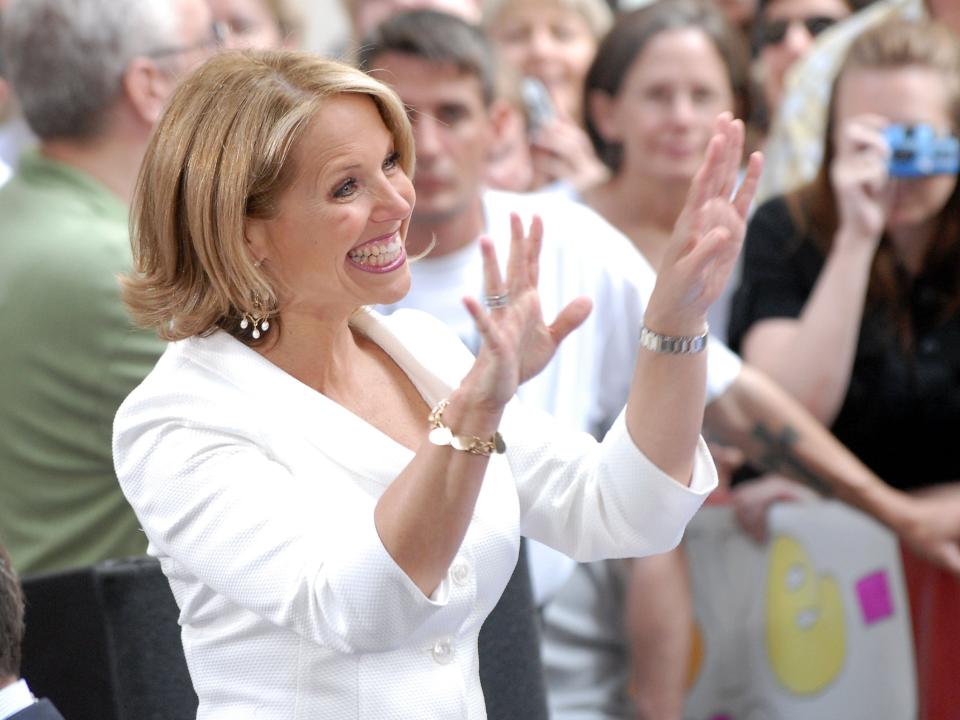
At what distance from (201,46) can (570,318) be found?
1.41 meters

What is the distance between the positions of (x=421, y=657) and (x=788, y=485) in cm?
169

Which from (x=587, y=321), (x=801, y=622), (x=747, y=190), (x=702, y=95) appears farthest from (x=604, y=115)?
(x=747, y=190)

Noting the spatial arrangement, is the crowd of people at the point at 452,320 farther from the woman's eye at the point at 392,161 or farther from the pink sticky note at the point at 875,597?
the pink sticky note at the point at 875,597

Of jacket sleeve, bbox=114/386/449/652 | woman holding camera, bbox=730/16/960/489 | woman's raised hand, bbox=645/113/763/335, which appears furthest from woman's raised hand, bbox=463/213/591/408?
woman holding camera, bbox=730/16/960/489

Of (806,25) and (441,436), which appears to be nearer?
(441,436)

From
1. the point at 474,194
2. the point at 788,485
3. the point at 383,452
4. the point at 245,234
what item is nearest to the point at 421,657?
the point at 383,452

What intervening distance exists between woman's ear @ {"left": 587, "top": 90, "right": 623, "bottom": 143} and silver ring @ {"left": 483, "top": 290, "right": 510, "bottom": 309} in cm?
194

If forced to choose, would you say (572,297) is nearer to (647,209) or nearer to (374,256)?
(647,209)

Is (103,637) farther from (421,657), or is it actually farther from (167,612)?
(421,657)

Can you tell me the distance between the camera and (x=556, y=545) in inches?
75.9

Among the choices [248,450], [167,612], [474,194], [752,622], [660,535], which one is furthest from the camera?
[752,622]

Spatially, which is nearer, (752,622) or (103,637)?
(103,637)

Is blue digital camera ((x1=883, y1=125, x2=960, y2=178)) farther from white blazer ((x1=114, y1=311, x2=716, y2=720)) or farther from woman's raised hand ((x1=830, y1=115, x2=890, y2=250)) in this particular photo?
white blazer ((x1=114, y1=311, x2=716, y2=720))

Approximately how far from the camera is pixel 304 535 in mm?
1597
